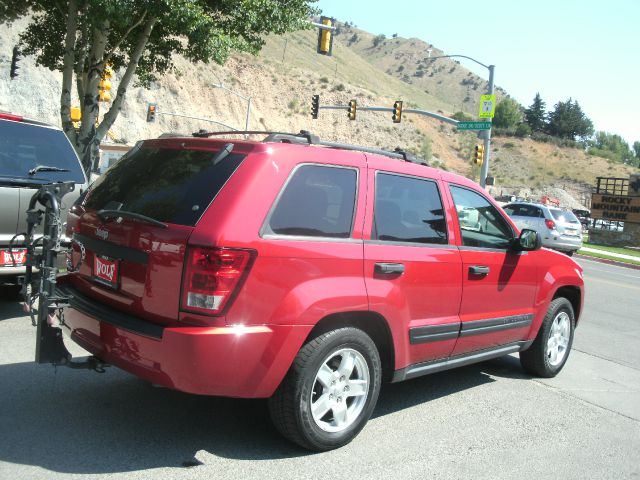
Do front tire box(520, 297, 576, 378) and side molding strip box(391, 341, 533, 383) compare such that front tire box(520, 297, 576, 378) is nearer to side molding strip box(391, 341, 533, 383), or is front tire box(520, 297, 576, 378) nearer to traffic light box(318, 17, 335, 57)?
side molding strip box(391, 341, 533, 383)

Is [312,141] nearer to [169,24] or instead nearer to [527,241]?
[527,241]

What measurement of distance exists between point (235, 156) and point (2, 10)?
13.0 metres

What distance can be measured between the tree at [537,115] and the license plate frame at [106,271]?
125 m

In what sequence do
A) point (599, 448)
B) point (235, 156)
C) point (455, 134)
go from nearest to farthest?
1. point (235, 156)
2. point (599, 448)
3. point (455, 134)

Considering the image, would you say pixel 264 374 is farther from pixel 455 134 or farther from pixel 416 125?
pixel 455 134

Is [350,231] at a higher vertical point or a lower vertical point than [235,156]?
lower

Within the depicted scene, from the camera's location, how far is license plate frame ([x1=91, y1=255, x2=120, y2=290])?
391 centimetres

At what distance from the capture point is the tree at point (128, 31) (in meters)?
12.3

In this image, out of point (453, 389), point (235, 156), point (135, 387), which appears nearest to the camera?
point (235, 156)

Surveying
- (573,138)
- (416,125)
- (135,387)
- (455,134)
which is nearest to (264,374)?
(135,387)

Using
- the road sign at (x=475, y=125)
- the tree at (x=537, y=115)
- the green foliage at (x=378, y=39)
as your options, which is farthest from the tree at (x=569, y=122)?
the road sign at (x=475, y=125)

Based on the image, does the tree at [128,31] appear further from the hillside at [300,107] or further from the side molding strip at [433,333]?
the hillside at [300,107]

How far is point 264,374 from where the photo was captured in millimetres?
3621

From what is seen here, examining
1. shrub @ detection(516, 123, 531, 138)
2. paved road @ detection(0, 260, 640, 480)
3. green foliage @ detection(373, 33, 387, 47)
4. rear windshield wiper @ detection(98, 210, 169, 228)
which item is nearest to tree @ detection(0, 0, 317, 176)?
paved road @ detection(0, 260, 640, 480)
